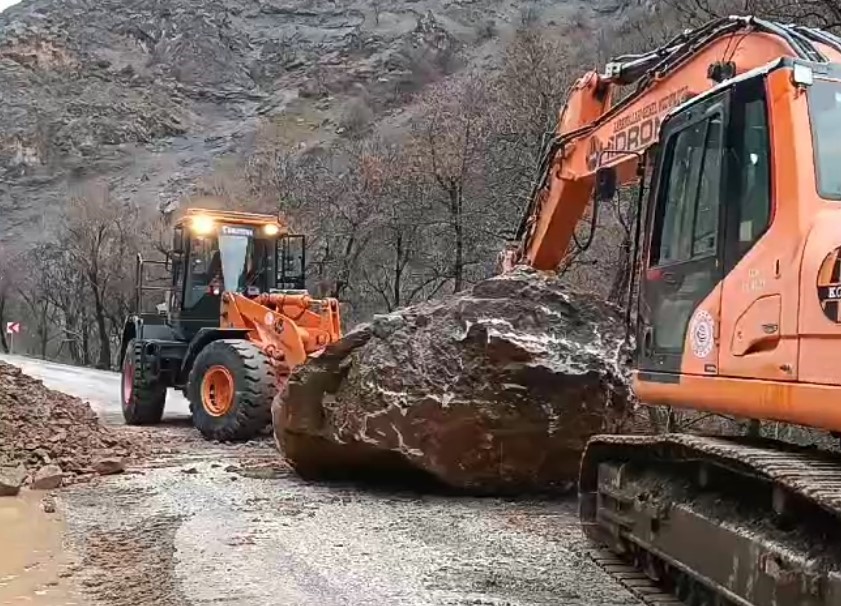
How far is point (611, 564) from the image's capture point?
587 cm

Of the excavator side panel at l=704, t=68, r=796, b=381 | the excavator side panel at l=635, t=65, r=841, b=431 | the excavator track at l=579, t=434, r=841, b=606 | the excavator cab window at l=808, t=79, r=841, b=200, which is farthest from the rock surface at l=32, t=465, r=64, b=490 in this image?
the excavator cab window at l=808, t=79, r=841, b=200

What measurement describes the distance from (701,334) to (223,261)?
420 inches

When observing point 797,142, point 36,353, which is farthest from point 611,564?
point 36,353

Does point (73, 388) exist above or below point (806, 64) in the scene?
below

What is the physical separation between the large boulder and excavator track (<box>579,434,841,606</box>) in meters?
2.31

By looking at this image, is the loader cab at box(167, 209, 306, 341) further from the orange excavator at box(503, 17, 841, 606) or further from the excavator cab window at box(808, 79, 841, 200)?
the excavator cab window at box(808, 79, 841, 200)

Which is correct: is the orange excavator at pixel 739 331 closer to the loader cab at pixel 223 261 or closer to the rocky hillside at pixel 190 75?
the loader cab at pixel 223 261

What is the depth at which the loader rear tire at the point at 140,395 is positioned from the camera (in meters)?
14.5

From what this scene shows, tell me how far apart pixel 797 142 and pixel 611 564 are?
8.68 ft

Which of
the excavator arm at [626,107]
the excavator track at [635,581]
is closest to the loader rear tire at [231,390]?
the excavator arm at [626,107]

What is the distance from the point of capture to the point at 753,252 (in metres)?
4.54

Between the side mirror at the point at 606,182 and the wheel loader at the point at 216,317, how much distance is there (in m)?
5.61

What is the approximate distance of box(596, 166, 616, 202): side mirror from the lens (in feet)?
26.5

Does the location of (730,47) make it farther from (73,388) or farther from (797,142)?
(73,388)
